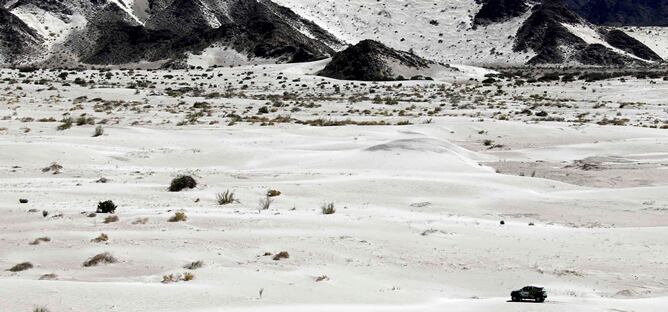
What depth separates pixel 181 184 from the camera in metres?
14.8

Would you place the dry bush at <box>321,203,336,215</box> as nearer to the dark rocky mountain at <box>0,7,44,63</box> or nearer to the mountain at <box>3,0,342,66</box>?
the mountain at <box>3,0,342,66</box>

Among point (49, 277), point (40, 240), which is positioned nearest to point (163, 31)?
point (40, 240)

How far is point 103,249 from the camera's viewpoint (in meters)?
9.95

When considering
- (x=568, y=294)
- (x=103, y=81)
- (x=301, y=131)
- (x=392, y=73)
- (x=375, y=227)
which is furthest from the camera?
(x=392, y=73)

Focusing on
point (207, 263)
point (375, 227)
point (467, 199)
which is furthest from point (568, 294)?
point (467, 199)

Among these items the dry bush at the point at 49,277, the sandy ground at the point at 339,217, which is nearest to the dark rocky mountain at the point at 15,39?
the sandy ground at the point at 339,217

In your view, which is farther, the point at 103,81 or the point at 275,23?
the point at 275,23

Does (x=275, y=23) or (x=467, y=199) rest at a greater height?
(x=275, y=23)

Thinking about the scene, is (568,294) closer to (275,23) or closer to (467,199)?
(467,199)

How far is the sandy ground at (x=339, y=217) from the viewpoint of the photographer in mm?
8266

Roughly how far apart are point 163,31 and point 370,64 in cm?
4873

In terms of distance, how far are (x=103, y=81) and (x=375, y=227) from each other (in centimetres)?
4947

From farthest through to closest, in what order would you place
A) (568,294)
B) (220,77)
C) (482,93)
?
(220,77)
(482,93)
(568,294)

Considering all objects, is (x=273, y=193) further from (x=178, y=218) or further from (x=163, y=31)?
(x=163, y=31)
